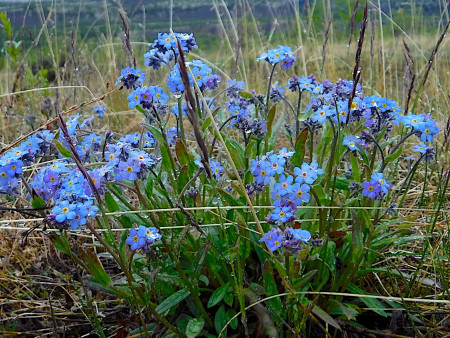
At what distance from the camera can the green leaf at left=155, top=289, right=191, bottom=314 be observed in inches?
79.2

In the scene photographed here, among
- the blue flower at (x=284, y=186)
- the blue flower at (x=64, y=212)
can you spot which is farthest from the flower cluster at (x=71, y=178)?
the blue flower at (x=284, y=186)

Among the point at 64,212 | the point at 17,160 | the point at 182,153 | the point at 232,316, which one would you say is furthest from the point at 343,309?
the point at 17,160

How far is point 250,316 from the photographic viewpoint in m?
2.19

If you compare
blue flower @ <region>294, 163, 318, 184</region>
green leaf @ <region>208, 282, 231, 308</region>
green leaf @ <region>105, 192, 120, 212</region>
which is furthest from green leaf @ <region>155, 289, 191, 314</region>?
blue flower @ <region>294, 163, 318, 184</region>

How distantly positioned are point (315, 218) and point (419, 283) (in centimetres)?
61

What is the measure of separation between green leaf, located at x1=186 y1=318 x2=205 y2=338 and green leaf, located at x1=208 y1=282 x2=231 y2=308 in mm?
82

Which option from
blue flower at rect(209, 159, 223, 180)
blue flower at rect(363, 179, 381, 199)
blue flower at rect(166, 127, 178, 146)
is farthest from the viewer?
blue flower at rect(166, 127, 178, 146)

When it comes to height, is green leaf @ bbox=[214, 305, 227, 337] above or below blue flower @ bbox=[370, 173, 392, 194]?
below

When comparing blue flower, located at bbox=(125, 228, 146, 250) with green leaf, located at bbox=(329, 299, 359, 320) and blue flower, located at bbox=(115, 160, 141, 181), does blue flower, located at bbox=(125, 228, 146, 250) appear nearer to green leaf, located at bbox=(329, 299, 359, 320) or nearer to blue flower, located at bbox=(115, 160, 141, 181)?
blue flower, located at bbox=(115, 160, 141, 181)

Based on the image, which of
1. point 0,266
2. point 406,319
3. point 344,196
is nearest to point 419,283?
point 406,319

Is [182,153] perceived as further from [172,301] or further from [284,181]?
[172,301]

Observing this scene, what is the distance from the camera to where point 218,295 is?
204 cm

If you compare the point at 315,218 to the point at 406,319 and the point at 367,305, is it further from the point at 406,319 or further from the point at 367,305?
the point at 406,319

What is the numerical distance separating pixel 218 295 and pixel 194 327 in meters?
0.16
